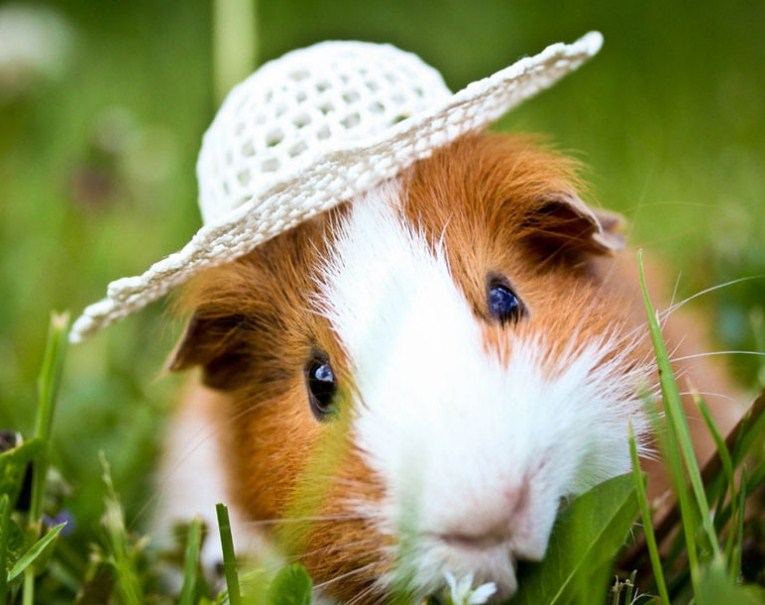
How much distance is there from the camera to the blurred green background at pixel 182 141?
2.47 meters

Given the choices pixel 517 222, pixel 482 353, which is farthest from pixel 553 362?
pixel 517 222

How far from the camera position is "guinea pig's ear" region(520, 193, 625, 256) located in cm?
152

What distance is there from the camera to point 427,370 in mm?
1248

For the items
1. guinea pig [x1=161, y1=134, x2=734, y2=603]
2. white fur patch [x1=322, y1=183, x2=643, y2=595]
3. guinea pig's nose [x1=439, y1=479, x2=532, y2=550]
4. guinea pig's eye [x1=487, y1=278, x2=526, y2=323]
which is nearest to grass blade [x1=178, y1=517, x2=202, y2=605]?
guinea pig [x1=161, y1=134, x2=734, y2=603]

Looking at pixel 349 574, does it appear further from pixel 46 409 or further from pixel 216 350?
Answer: pixel 46 409

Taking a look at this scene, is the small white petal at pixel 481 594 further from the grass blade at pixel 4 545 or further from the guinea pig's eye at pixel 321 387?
the grass blade at pixel 4 545

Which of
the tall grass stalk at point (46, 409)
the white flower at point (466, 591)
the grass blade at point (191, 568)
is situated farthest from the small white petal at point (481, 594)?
the tall grass stalk at point (46, 409)

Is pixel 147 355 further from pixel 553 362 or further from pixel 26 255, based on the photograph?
pixel 553 362

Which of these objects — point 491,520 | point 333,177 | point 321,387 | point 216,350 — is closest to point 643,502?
point 491,520

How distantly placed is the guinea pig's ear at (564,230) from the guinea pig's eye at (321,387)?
391mm

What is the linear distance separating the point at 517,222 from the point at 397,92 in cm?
32

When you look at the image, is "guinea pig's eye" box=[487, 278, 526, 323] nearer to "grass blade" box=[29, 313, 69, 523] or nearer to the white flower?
the white flower

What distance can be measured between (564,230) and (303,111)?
48 cm

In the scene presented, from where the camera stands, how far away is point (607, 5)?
391cm
